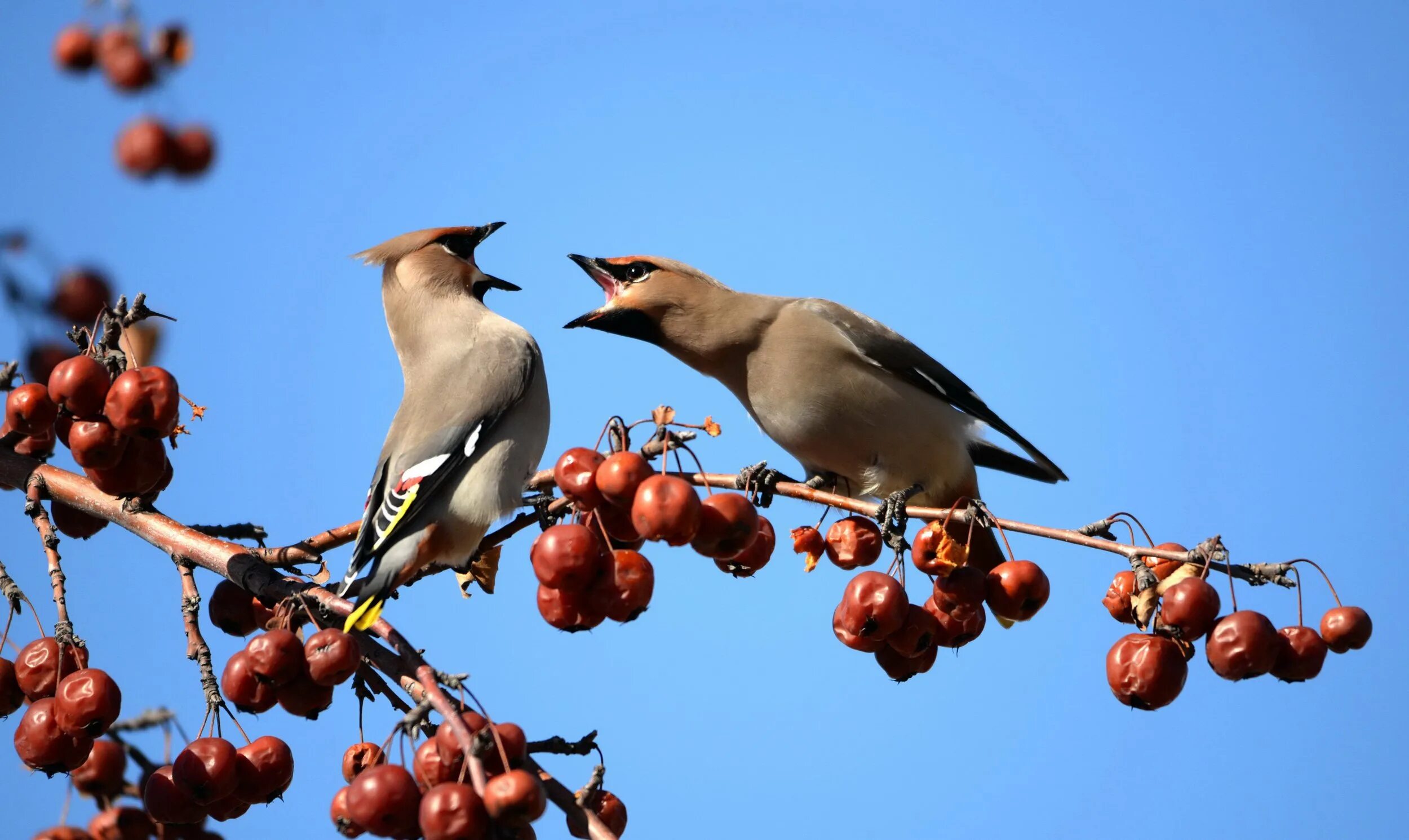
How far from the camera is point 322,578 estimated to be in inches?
111

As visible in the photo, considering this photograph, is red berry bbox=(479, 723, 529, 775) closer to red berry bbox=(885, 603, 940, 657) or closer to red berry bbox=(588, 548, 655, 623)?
red berry bbox=(588, 548, 655, 623)

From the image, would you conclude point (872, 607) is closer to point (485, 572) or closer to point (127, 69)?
point (485, 572)

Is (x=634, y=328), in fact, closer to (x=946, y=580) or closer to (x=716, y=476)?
(x=716, y=476)

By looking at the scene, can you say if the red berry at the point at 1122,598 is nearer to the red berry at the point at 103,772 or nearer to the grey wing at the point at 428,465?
the grey wing at the point at 428,465

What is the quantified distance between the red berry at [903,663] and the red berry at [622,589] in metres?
0.68

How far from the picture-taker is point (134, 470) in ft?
8.78

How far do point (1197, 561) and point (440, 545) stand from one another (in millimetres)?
1892

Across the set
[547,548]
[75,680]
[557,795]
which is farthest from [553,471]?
[75,680]

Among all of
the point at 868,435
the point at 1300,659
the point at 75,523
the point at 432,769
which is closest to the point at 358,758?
the point at 432,769

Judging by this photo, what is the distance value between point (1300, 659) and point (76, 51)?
4.91 metres

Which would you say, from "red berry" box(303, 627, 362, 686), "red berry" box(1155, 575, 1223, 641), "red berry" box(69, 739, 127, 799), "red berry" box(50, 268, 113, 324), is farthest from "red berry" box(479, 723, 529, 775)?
"red berry" box(50, 268, 113, 324)

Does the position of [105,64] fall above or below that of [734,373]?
above

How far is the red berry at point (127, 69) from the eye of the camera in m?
4.83

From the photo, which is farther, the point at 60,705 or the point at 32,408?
the point at 32,408
